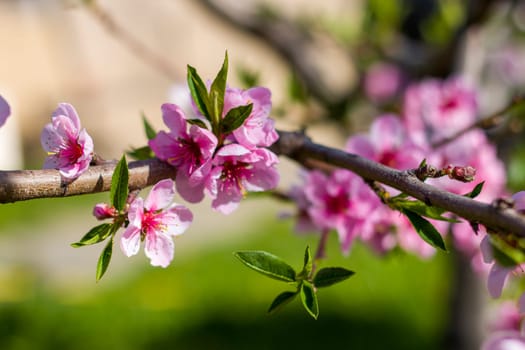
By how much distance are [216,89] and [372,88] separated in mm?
2087

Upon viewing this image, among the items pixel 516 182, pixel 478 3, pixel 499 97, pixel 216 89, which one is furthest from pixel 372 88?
pixel 216 89

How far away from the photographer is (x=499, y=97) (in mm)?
2393

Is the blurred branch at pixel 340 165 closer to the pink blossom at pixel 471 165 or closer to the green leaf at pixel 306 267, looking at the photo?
the green leaf at pixel 306 267

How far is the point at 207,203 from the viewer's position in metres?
5.50

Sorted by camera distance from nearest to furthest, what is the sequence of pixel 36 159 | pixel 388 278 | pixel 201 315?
pixel 201 315 → pixel 388 278 → pixel 36 159

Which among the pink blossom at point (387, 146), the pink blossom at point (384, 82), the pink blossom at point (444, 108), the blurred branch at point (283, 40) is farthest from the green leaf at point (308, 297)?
the pink blossom at point (384, 82)

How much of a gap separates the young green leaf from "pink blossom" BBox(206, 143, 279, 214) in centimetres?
6

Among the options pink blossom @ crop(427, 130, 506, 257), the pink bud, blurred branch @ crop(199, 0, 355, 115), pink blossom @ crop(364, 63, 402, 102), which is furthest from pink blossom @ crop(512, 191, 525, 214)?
pink blossom @ crop(364, 63, 402, 102)

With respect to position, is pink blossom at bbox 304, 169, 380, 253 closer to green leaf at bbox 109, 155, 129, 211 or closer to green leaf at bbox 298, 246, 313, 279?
green leaf at bbox 298, 246, 313, 279

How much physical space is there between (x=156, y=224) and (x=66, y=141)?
0.16 metres

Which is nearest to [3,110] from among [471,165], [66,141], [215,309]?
[66,141]

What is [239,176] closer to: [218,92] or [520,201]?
[218,92]

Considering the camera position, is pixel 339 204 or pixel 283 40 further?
pixel 283 40

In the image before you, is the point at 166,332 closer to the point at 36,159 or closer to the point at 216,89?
the point at 216,89
